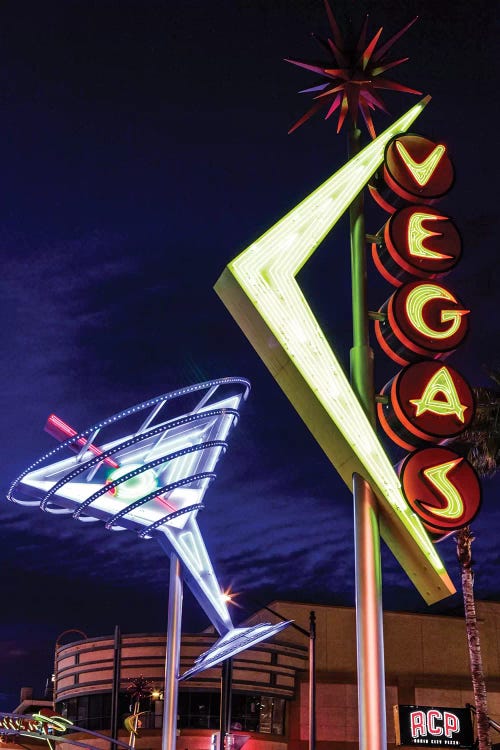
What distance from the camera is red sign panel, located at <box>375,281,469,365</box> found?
506 inches

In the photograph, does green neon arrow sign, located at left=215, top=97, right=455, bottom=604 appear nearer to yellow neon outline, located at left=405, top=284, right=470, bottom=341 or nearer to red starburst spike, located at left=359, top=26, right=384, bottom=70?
yellow neon outline, located at left=405, top=284, right=470, bottom=341

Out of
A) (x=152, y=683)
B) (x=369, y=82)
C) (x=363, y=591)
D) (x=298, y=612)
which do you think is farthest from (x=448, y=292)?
(x=152, y=683)

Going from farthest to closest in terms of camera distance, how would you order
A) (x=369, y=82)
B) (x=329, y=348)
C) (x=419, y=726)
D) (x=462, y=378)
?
(x=419, y=726) < (x=369, y=82) < (x=462, y=378) < (x=329, y=348)

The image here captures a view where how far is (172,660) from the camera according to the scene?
101 ft

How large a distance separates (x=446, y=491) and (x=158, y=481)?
2106 centimetres

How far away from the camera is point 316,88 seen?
49.3ft

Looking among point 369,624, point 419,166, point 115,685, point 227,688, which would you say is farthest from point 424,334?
point 115,685

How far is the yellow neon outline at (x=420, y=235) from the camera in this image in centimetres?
1378

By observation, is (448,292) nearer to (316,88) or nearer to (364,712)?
(316,88)

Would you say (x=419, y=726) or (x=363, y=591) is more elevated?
(x=363, y=591)

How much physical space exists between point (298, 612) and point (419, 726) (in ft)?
85.6

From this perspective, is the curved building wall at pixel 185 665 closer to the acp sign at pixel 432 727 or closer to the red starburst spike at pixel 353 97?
the acp sign at pixel 432 727

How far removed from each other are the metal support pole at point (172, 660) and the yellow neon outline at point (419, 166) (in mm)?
21539

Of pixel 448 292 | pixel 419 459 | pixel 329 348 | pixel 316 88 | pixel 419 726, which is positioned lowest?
pixel 419 726
